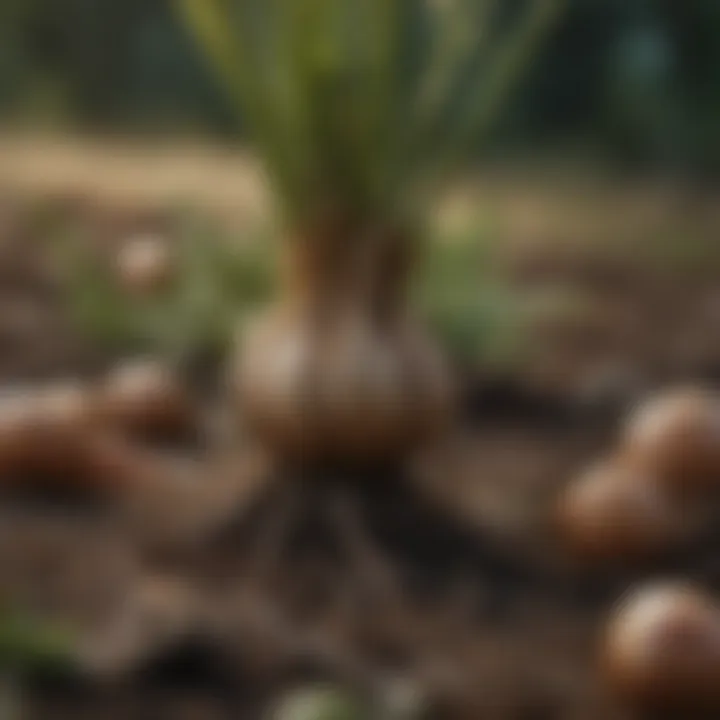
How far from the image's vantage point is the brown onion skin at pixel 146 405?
1.33 metres

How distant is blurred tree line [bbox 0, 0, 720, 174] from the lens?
201cm

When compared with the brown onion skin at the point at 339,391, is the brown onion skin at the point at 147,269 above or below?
above

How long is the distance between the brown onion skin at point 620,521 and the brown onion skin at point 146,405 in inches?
13.3

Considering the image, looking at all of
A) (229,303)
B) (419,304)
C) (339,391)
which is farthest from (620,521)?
(229,303)

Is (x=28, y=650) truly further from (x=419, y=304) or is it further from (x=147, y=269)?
(x=147, y=269)

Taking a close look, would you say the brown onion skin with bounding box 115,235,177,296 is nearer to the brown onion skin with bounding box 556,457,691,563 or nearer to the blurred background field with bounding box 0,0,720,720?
the blurred background field with bounding box 0,0,720,720

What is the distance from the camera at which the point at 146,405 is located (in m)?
1.35

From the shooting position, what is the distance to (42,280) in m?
1.84

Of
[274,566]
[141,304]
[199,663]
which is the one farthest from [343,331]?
[141,304]

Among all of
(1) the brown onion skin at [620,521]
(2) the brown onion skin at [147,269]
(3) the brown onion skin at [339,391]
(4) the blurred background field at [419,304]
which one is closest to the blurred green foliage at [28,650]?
(4) the blurred background field at [419,304]

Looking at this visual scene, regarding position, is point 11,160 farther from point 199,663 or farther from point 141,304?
point 199,663

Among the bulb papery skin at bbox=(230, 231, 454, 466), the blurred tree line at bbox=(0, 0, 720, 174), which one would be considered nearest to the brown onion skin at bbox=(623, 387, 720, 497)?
the bulb papery skin at bbox=(230, 231, 454, 466)

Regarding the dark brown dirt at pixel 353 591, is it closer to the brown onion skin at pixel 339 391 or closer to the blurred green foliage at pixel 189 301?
the brown onion skin at pixel 339 391

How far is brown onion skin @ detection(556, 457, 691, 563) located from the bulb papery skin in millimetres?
111
